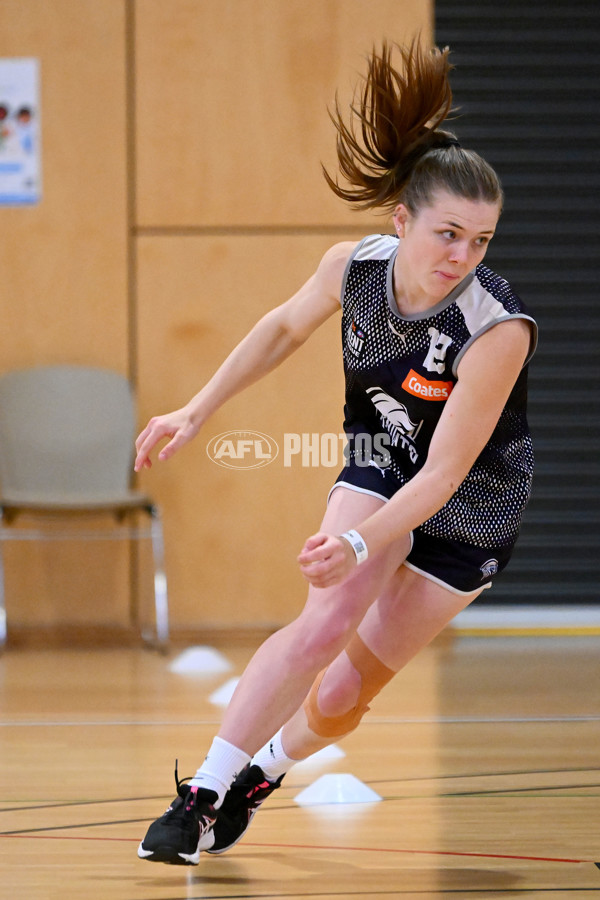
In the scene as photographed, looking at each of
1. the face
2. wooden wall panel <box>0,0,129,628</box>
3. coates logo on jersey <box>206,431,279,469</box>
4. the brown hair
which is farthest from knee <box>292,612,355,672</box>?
wooden wall panel <box>0,0,129,628</box>

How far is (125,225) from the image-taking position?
4.26m

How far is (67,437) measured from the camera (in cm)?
410

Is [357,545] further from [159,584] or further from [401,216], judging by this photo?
[159,584]

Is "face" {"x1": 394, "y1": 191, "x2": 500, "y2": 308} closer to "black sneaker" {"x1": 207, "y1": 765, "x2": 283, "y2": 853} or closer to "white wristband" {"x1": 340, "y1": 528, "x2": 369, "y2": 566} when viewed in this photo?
"white wristband" {"x1": 340, "y1": 528, "x2": 369, "y2": 566}

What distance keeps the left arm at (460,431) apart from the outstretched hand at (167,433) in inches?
14.5

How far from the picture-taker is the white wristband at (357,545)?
5.40 feet

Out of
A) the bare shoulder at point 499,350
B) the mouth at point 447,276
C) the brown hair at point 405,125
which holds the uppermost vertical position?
the brown hair at point 405,125

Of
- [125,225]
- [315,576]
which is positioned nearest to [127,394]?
[125,225]

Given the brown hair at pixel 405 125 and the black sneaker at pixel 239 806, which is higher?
the brown hair at pixel 405 125

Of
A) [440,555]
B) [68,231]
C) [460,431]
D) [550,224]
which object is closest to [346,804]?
[440,555]

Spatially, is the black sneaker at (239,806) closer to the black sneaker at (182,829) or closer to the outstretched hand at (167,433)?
the black sneaker at (182,829)

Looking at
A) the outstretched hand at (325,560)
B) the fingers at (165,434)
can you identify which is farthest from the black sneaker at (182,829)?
the fingers at (165,434)

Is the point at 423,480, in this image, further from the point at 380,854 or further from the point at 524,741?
the point at 524,741

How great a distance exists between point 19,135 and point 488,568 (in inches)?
117
